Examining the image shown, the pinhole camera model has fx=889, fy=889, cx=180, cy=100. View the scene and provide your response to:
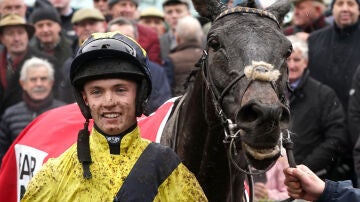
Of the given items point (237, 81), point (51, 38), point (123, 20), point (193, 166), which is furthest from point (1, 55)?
point (237, 81)

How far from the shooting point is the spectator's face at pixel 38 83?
905cm

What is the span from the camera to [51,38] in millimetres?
10617

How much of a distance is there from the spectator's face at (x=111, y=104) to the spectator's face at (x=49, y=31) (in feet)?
21.7

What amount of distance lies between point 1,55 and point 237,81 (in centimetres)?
635

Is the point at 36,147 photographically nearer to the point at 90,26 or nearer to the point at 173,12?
the point at 90,26

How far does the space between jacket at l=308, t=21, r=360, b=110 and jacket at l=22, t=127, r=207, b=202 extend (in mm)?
4827

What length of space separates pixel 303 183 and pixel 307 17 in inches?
235

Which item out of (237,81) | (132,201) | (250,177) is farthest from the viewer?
(250,177)

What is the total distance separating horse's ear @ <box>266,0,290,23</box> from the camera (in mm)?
4820

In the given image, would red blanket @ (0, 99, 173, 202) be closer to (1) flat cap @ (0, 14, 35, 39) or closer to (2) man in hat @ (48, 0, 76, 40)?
(1) flat cap @ (0, 14, 35, 39)

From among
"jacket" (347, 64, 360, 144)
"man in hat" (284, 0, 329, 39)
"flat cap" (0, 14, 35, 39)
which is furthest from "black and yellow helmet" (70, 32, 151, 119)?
"flat cap" (0, 14, 35, 39)

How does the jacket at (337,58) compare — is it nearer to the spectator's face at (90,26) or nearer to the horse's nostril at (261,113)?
the spectator's face at (90,26)

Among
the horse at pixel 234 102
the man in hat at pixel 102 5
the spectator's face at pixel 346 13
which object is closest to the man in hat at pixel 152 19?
the man in hat at pixel 102 5

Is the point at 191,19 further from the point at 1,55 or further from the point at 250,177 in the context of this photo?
the point at 250,177
